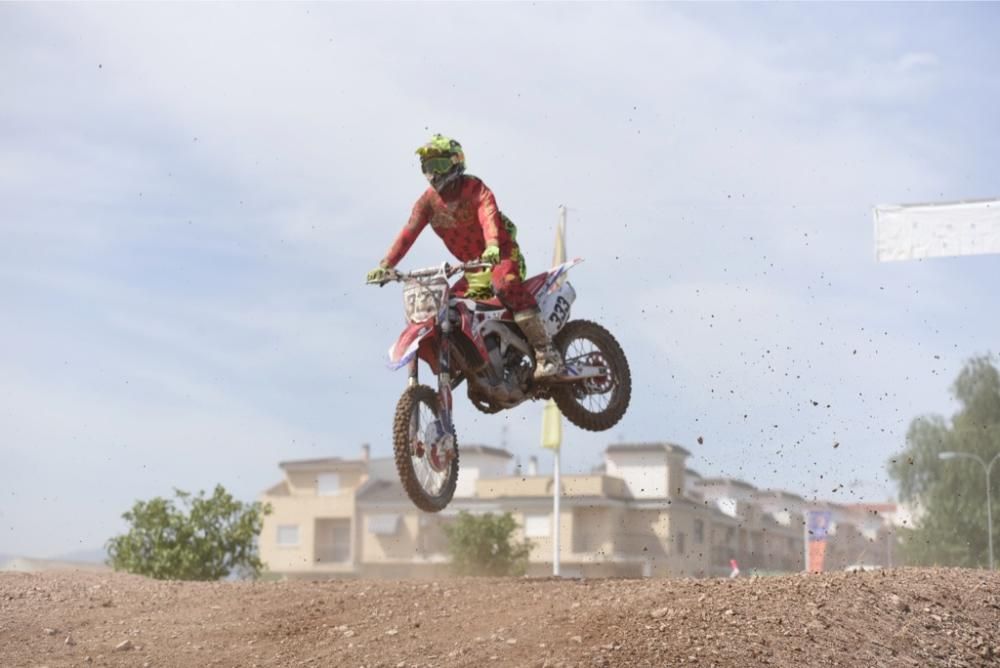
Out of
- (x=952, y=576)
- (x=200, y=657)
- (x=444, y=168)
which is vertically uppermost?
(x=444, y=168)

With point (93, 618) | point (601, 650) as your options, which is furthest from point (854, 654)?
point (93, 618)

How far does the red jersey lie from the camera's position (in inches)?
539

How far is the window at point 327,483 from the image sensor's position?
76.7 metres

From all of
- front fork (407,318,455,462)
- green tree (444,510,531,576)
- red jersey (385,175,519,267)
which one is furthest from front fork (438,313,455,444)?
green tree (444,510,531,576)

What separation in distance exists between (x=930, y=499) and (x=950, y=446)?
2.80 metres

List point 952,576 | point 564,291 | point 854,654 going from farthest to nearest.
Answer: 1. point 564,291
2. point 952,576
3. point 854,654

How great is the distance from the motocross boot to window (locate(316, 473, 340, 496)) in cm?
6297

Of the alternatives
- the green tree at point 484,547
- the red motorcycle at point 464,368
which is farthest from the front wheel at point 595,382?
the green tree at point 484,547

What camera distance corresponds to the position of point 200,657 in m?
10.7

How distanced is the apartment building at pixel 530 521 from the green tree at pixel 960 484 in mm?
3244

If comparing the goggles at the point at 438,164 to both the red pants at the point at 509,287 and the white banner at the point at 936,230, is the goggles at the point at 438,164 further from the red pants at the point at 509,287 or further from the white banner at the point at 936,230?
the white banner at the point at 936,230

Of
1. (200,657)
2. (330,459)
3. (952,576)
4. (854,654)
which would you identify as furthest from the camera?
(330,459)

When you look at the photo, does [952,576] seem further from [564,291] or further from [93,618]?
[93,618]

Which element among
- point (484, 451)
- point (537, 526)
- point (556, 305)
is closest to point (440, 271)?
point (556, 305)
